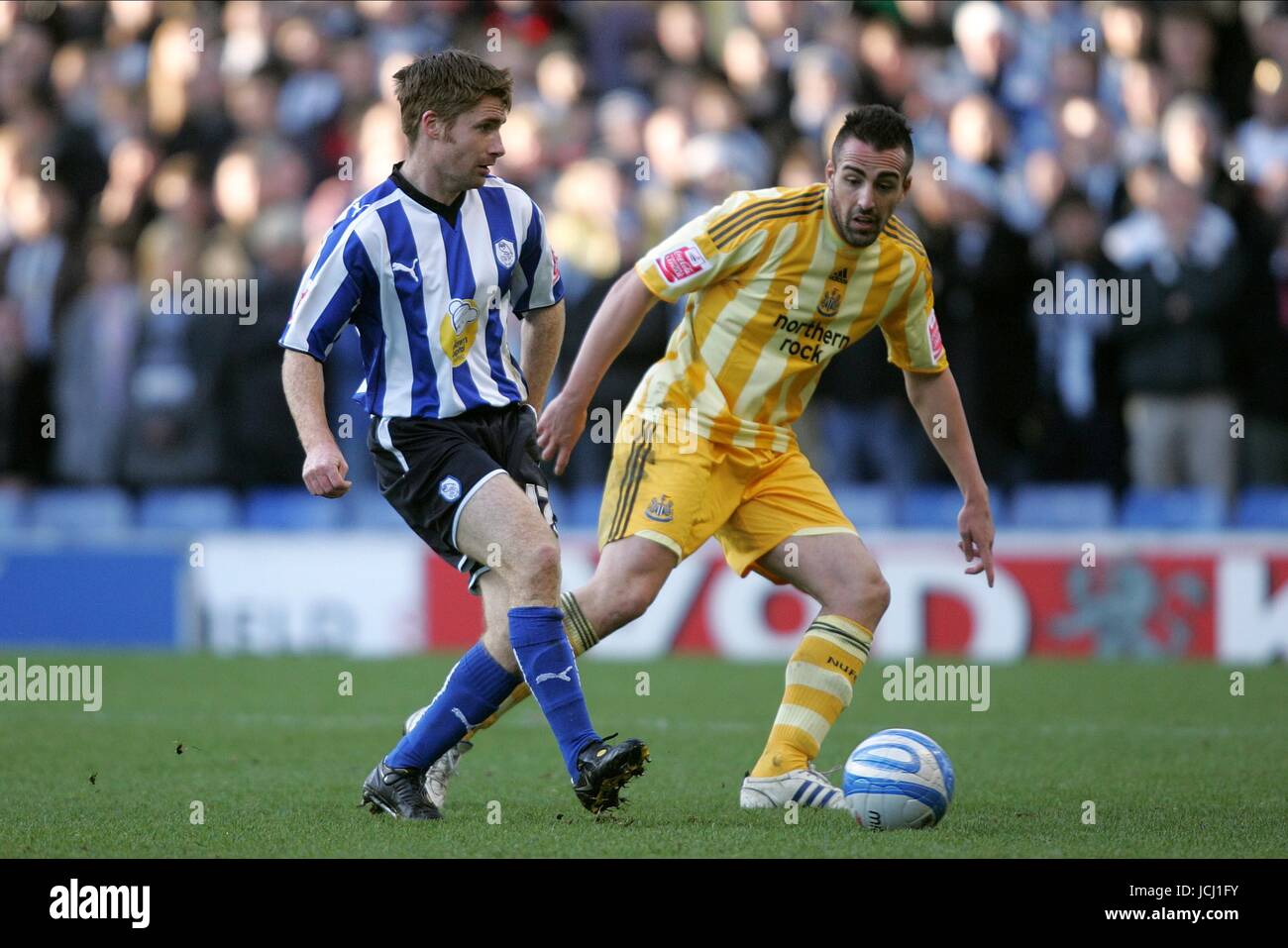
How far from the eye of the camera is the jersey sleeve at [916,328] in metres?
6.40

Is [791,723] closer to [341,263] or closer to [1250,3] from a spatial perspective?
[341,263]

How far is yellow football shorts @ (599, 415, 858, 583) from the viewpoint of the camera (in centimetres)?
633

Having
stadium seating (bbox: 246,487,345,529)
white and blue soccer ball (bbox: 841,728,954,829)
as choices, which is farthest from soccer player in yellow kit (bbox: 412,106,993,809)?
stadium seating (bbox: 246,487,345,529)

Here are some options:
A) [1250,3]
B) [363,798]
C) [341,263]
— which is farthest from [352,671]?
[1250,3]

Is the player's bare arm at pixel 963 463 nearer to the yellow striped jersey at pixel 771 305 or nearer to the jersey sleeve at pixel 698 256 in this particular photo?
the yellow striped jersey at pixel 771 305

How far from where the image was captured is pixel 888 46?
13562 millimetres

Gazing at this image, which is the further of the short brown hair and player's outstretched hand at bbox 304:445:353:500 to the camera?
the short brown hair

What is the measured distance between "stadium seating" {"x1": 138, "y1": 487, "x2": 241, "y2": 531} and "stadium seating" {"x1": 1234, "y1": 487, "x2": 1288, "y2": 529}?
21.6 feet

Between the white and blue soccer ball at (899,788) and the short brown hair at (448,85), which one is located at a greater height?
the short brown hair at (448,85)

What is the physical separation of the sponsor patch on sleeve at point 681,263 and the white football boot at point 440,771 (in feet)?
5.28

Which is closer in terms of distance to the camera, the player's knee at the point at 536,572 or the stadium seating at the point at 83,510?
the player's knee at the point at 536,572

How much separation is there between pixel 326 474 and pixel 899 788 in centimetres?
193

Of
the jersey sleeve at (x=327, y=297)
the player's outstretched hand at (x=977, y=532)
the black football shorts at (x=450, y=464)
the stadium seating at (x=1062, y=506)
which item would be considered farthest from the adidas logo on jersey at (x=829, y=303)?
the stadium seating at (x=1062, y=506)

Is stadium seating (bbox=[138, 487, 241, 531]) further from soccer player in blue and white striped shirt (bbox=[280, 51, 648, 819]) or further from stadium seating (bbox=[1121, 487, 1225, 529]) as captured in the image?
soccer player in blue and white striped shirt (bbox=[280, 51, 648, 819])
